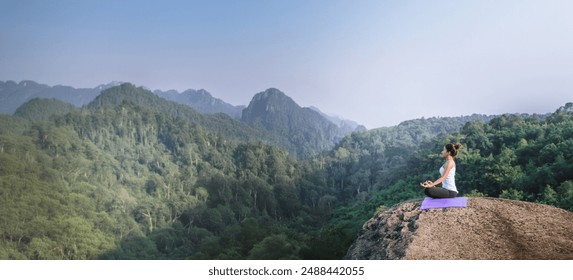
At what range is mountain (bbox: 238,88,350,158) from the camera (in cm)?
15712

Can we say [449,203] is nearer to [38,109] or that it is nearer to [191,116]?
[38,109]

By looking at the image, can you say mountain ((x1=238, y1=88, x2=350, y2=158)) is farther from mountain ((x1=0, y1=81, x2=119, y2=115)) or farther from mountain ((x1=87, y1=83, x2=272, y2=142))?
mountain ((x1=0, y1=81, x2=119, y2=115))

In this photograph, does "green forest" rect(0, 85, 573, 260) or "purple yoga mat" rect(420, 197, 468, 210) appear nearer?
"purple yoga mat" rect(420, 197, 468, 210)

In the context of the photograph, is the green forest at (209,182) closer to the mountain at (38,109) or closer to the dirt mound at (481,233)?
the mountain at (38,109)

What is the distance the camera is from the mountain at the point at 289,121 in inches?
6186

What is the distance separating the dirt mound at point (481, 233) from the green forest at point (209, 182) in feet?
41.3

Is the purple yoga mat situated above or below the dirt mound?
above

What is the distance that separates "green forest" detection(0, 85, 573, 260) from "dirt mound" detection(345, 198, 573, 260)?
12.6 metres

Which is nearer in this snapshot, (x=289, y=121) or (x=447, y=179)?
(x=447, y=179)

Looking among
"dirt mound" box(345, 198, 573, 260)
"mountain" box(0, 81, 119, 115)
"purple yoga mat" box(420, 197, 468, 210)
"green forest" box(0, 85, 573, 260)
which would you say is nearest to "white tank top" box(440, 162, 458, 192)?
"purple yoga mat" box(420, 197, 468, 210)

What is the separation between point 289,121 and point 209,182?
10365 centimetres

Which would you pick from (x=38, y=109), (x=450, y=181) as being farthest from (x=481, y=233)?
(x=38, y=109)

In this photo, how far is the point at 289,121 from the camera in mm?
173625

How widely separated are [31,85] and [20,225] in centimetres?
12943
